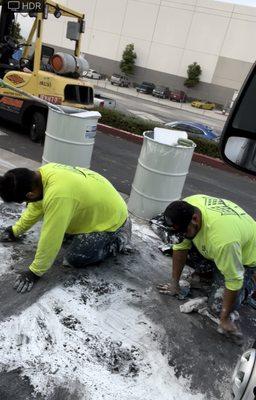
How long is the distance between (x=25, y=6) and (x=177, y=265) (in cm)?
638

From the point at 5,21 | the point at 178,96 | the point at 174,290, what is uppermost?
the point at 5,21

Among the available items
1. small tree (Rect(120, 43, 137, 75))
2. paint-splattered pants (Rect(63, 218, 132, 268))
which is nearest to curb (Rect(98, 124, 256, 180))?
paint-splattered pants (Rect(63, 218, 132, 268))

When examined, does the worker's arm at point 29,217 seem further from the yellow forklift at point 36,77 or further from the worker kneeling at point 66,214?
the yellow forklift at point 36,77

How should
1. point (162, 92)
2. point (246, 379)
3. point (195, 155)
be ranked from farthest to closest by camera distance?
point (162, 92), point (195, 155), point (246, 379)

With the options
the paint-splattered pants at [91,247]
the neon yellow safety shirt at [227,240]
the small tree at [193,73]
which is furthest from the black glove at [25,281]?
the small tree at [193,73]

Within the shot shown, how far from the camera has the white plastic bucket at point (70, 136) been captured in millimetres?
4555

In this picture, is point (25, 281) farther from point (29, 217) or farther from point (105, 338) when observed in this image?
point (105, 338)

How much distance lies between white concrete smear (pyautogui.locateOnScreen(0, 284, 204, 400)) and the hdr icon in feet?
19.9

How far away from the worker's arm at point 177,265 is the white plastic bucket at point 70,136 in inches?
77.8

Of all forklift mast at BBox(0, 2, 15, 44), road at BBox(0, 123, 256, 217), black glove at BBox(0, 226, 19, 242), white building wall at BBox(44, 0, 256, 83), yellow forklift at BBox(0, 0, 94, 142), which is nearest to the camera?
black glove at BBox(0, 226, 19, 242)

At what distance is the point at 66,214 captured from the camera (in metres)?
2.94

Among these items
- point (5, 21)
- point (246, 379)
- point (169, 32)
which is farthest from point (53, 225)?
point (169, 32)

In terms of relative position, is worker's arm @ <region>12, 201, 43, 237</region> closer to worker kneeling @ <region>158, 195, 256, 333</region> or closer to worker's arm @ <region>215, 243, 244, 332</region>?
worker kneeling @ <region>158, 195, 256, 333</region>

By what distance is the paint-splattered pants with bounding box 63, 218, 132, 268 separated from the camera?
10.9 feet
